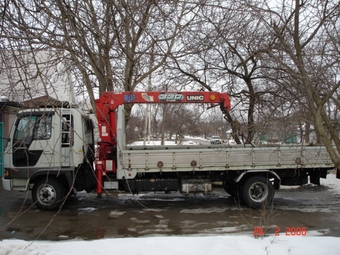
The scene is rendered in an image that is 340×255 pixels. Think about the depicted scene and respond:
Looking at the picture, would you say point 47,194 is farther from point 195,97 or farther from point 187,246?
point 195,97

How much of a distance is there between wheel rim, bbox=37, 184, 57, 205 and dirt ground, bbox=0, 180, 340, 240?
31 centimetres

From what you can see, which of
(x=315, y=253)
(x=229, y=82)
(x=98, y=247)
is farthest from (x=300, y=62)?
(x=229, y=82)

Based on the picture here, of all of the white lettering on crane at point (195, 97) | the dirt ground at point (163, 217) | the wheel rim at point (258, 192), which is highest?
the white lettering on crane at point (195, 97)

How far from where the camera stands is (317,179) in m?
9.25

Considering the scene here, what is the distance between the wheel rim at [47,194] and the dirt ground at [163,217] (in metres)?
0.31

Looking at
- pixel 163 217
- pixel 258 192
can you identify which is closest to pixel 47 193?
pixel 163 217

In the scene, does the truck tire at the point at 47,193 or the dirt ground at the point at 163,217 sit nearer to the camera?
the dirt ground at the point at 163,217

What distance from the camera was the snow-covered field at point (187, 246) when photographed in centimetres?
510

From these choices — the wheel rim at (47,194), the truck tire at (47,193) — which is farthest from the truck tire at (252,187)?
the wheel rim at (47,194)

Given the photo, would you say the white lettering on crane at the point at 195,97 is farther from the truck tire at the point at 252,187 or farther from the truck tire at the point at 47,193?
the truck tire at the point at 47,193

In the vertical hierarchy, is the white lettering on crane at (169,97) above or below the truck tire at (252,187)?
above

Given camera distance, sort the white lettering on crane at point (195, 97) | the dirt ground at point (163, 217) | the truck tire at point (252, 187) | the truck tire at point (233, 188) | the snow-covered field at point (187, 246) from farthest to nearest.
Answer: the truck tire at point (233, 188) < the white lettering on crane at point (195, 97) < the truck tire at point (252, 187) < the dirt ground at point (163, 217) < the snow-covered field at point (187, 246)

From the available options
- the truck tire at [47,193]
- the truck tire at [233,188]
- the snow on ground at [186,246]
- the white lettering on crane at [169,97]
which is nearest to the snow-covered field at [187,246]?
the snow on ground at [186,246]

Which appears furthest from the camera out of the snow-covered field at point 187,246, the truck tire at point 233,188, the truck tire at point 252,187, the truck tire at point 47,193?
the truck tire at point 233,188
